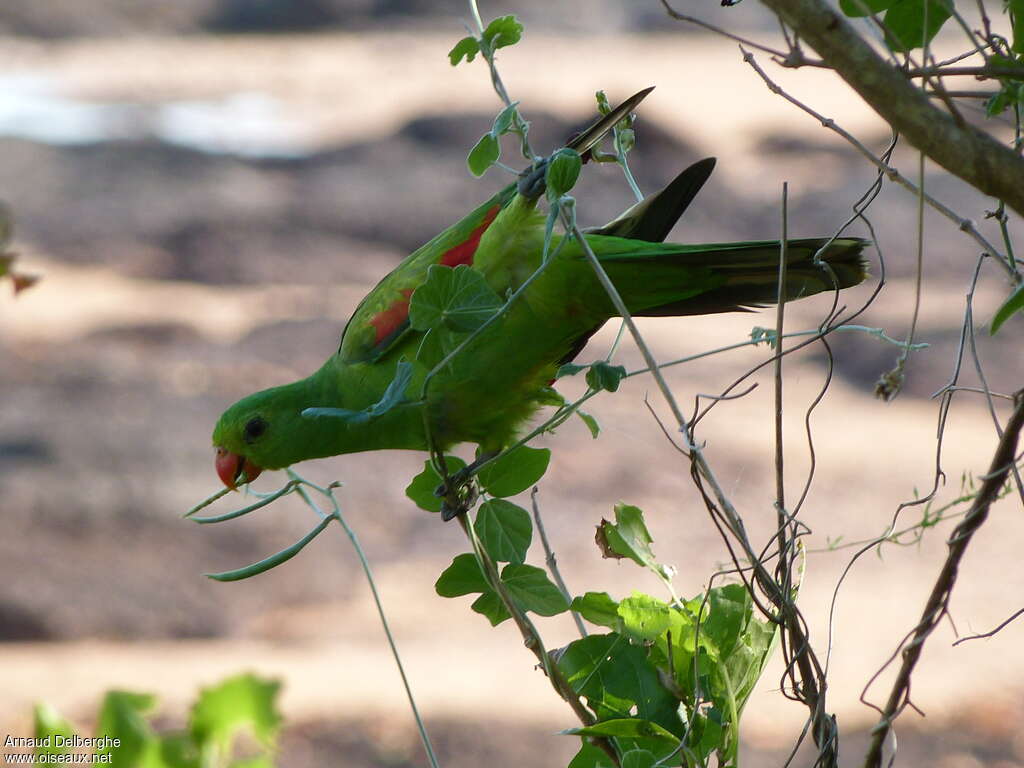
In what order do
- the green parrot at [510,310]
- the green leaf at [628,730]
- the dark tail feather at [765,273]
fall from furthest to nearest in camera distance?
the green parrot at [510,310]
the dark tail feather at [765,273]
the green leaf at [628,730]

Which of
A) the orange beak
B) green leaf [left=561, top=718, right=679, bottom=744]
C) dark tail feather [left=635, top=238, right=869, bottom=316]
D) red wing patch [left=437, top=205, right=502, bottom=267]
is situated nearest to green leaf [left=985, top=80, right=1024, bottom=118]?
dark tail feather [left=635, top=238, right=869, bottom=316]

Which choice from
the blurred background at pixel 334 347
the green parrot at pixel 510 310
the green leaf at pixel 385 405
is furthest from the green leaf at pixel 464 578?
the blurred background at pixel 334 347

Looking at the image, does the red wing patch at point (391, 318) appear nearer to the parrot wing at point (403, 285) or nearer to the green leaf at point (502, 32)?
the parrot wing at point (403, 285)

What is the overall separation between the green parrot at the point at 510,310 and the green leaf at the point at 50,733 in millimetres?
704

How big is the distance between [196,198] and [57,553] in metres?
6.18

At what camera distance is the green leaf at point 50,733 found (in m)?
1.51

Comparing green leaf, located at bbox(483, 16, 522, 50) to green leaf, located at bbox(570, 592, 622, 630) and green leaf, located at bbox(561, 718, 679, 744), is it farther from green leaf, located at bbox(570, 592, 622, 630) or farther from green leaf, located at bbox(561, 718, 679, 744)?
green leaf, located at bbox(561, 718, 679, 744)

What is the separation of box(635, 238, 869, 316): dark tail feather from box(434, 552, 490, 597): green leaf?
0.62 m

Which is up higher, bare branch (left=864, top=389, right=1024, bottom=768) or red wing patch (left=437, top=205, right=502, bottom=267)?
red wing patch (left=437, top=205, right=502, bottom=267)

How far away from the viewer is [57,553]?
6.64 m

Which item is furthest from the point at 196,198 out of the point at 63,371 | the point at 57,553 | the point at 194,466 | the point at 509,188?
the point at 509,188

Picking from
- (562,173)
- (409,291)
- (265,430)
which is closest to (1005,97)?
(562,173)

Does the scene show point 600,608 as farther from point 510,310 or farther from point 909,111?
point 510,310

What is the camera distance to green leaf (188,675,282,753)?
1.48 m
